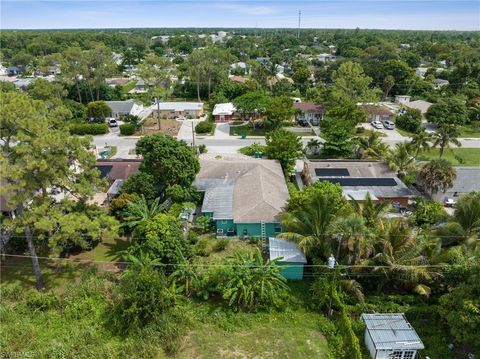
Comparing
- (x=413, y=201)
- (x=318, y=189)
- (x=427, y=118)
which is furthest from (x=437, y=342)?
(x=427, y=118)

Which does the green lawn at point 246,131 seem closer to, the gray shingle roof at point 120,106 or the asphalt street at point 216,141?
the asphalt street at point 216,141

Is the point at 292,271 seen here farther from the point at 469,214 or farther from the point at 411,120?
the point at 411,120

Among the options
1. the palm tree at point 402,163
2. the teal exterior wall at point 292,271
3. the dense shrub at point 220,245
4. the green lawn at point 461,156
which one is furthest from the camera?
the green lawn at point 461,156

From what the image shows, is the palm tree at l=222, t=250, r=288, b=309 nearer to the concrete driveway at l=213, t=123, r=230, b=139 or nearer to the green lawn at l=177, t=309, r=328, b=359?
the green lawn at l=177, t=309, r=328, b=359

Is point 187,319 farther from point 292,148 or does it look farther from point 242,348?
point 292,148

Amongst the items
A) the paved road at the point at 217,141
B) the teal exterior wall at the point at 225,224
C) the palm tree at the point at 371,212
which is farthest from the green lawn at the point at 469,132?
the teal exterior wall at the point at 225,224

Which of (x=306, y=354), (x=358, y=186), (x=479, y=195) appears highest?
(x=479, y=195)

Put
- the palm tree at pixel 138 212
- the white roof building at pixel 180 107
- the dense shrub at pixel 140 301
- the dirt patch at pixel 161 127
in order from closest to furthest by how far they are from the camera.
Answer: the dense shrub at pixel 140 301, the palm tree at pixel 138 212, the dirt patch at pixel 161 127, the white roof building at pixel 180 107
